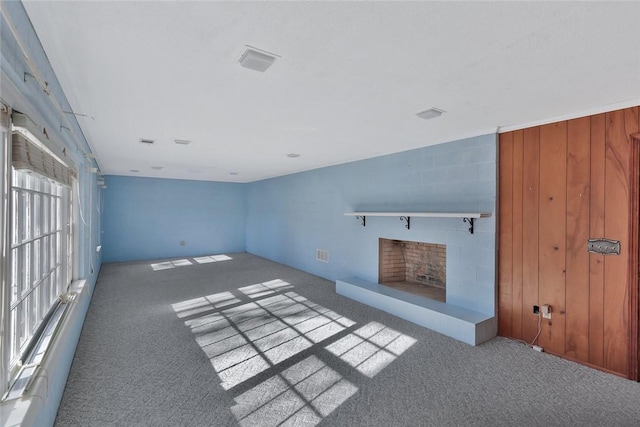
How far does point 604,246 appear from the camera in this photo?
105 inches

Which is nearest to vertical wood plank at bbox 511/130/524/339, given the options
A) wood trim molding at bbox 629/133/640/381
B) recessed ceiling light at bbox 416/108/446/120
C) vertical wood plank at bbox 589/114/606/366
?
vertical wood plank at bbox 589/114/606/366

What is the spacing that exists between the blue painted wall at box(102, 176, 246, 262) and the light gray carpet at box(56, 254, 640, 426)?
14.0 ft

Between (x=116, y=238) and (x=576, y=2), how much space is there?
913 centimetres

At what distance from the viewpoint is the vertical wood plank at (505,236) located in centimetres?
331

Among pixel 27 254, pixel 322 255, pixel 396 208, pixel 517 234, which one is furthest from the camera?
pixel 322 255

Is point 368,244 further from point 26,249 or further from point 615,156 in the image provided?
point 26,249

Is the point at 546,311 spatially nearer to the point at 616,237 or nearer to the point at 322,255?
the point at 616,237

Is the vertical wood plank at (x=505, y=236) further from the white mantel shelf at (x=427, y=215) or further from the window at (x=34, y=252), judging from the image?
the window at (x=34, y=252)

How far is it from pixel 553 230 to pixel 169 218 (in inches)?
333

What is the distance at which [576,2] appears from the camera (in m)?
1.34

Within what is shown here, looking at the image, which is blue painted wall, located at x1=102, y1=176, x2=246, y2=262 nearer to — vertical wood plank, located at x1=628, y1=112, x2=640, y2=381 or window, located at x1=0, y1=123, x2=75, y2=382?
window, located at x1=0, y1=123, x2=75, y2=382

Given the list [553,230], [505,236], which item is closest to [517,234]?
[505,236]

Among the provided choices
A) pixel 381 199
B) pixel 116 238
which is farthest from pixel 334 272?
pixel 116 238

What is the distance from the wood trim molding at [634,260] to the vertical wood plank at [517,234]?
2.72 ft
